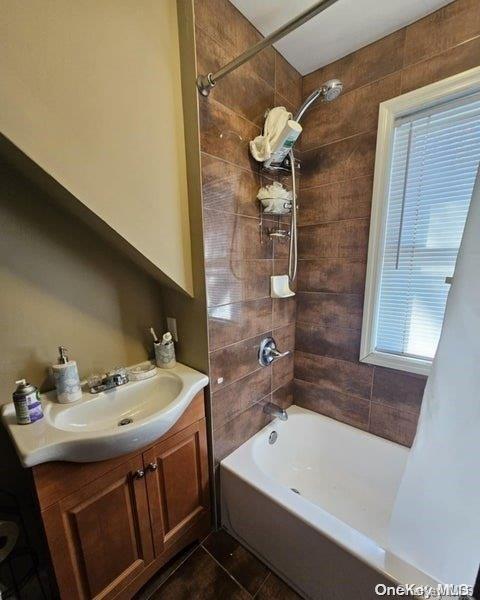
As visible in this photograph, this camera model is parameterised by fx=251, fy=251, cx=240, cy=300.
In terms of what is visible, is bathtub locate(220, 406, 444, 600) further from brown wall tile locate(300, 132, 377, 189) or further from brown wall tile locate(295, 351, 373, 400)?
brown wall tile locate(300, 132, 377, 189)

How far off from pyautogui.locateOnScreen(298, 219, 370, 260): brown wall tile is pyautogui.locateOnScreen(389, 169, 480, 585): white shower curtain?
2.50 feet

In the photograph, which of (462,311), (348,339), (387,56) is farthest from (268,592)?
(387,56)

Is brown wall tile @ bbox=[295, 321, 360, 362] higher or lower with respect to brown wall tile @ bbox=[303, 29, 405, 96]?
lower

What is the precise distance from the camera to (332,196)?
1513 millimetres

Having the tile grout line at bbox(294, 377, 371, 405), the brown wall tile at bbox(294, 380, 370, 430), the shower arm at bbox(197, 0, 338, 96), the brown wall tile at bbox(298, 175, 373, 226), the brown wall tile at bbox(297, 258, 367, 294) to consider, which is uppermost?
the shower arm at bbox(197, 0, 338, 96)

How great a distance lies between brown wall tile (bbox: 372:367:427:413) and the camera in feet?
4.50

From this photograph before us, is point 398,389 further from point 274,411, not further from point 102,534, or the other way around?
point 102,534

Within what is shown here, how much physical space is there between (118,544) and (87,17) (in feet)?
6.21

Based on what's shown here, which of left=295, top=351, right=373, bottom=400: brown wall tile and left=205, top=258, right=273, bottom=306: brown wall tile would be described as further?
left=295, top=351, right=373, bottom=400: brown wall tile

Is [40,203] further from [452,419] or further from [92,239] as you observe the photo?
[452,419]

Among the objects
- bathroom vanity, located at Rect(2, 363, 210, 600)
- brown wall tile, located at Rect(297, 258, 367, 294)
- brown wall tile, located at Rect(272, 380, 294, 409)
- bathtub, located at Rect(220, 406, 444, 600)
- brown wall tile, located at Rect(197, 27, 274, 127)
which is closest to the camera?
bathroom vanity, located at Rect(2, 363, 210, 600)

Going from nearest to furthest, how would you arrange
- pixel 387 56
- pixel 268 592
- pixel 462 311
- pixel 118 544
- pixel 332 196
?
pixel 462 311, pixel 118 544, pixel 268 592, pixel 387 56, pixel 332 196

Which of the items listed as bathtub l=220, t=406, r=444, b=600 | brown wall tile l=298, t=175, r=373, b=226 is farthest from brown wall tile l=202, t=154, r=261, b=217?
bathtub l=220, t=406, r=444, b=600

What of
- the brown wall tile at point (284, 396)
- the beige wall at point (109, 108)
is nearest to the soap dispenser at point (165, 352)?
the beige wall at point (109, 108)
